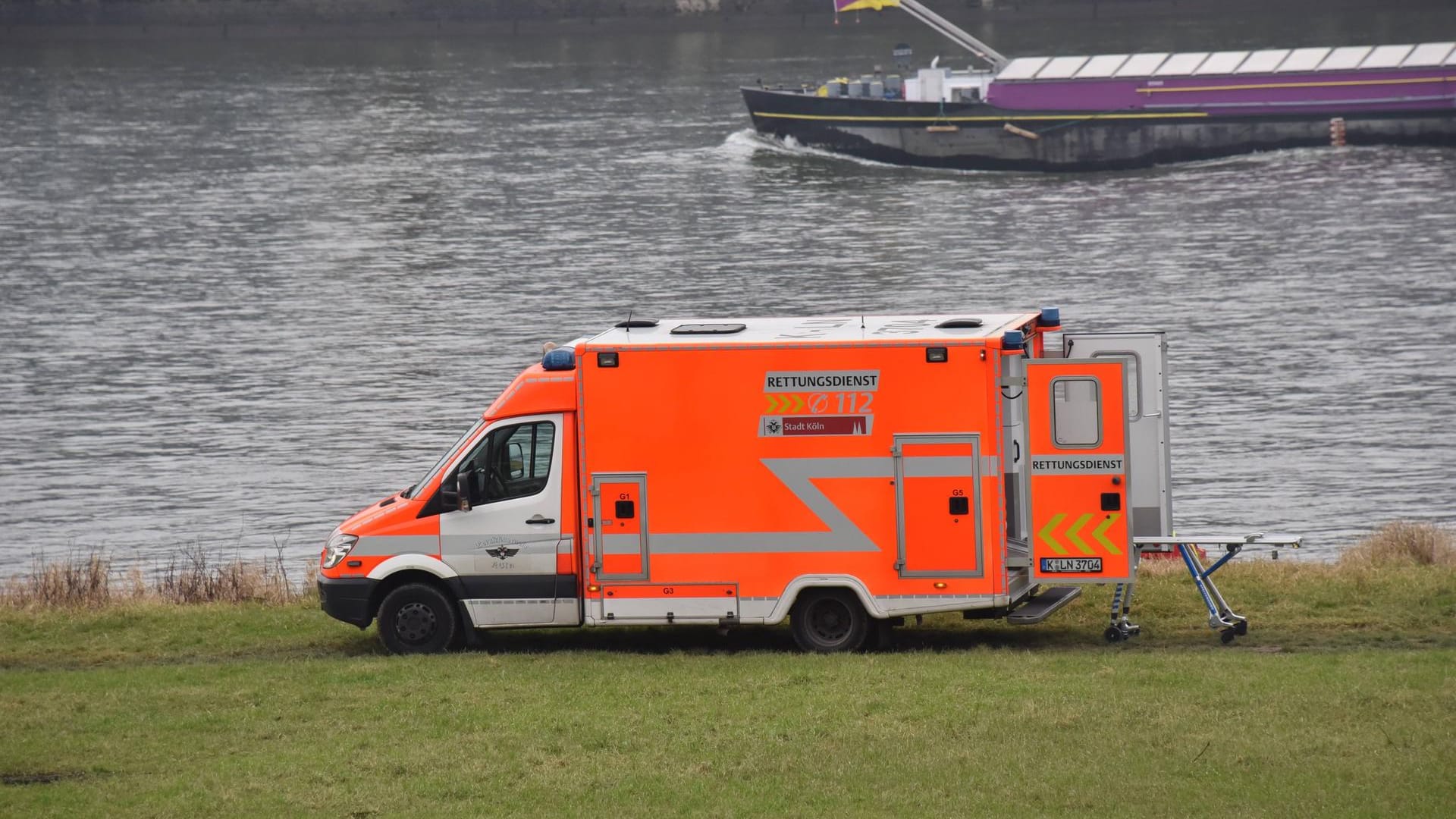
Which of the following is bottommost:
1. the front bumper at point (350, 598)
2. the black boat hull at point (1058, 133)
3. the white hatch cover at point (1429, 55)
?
the front bumper at point (350, 598)

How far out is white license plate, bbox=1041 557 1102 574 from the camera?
1400 centimetres

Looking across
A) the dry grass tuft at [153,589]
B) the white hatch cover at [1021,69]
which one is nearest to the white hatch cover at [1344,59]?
the white hatch cover at [1021,69]

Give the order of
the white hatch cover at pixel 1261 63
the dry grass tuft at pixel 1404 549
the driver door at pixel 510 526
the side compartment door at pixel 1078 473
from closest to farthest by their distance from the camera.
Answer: the side compartment door at pixel 1078 473
the driver door at pixel 510 526
the dry grass tuft at pixel 1404 549
the white hatch cover at pixel 1261 63

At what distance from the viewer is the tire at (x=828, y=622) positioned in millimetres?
14305

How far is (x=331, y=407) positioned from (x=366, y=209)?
2982cm

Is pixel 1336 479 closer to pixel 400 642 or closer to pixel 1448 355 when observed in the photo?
pixel 1448 355

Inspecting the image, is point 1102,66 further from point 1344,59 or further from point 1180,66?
point 1344,59

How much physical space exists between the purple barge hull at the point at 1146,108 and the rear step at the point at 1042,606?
2170 inches

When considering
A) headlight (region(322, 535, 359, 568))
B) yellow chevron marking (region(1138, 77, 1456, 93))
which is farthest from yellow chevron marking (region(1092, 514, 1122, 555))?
yellow chevron marking (region(1138, 77, 1456, 93))

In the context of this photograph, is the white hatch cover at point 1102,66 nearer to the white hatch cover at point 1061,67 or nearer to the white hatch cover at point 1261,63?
the white hatch cover at point 1061,67

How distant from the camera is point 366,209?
6719 cm

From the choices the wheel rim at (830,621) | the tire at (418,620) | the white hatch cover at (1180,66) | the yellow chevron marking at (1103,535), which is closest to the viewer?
the yellow chevron marking at (1103,535)

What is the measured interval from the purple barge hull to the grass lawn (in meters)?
54.8

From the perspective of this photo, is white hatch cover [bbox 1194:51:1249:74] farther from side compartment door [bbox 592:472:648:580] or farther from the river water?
side compartment door [bbox 592:472:648:580]
